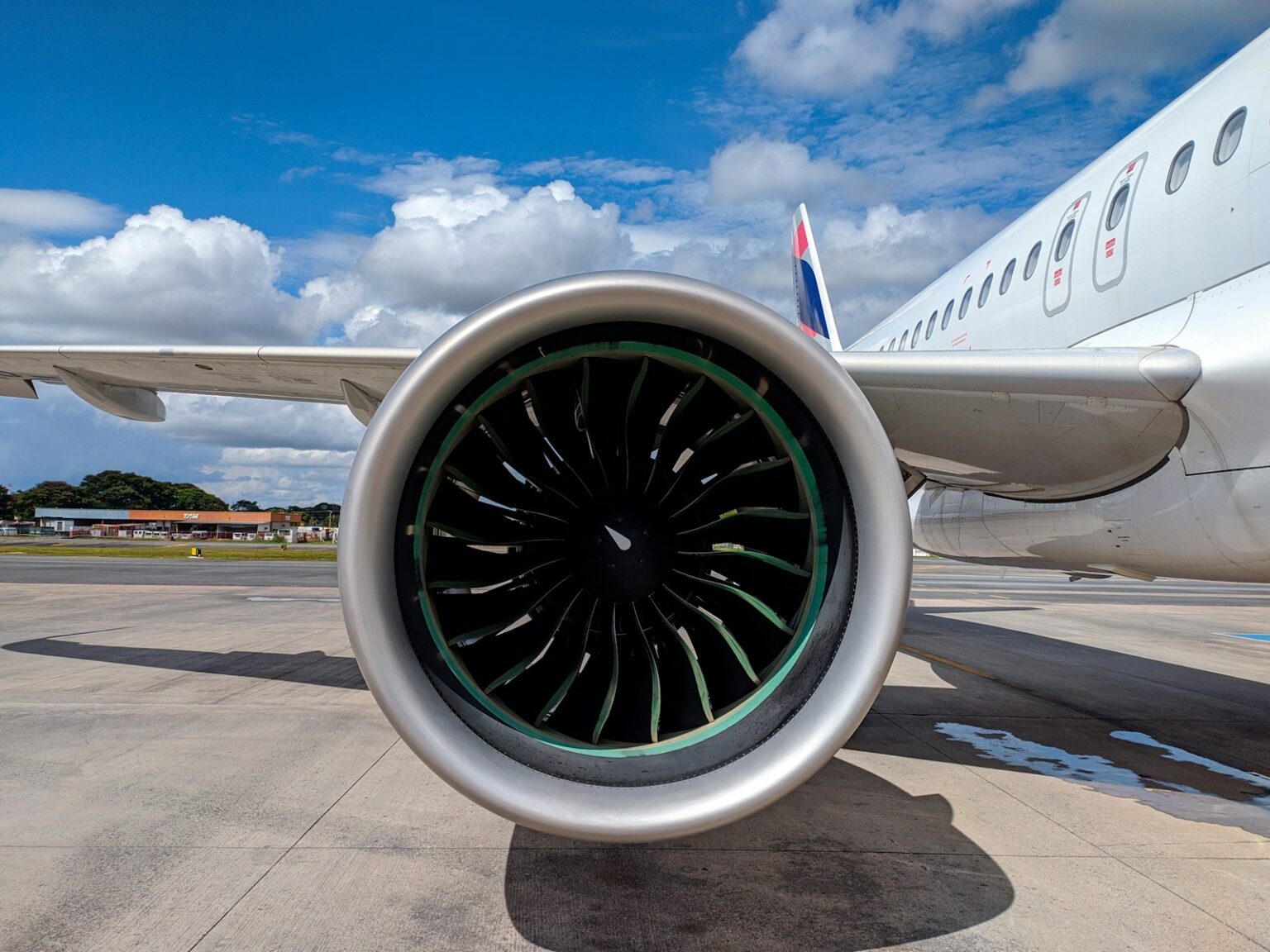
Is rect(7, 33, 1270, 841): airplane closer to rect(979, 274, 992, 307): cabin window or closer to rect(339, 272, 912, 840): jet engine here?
rect(339, 272, 912, 840): jet engine

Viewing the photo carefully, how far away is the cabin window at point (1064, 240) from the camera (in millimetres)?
4590

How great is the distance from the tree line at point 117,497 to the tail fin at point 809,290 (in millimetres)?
90690

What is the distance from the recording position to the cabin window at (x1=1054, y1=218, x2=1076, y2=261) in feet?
15.1

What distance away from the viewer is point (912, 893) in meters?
2.88

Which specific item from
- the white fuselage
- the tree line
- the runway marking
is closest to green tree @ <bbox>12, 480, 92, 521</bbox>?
the tree line

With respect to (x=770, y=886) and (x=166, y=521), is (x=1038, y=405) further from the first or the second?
(x=166, y=521)

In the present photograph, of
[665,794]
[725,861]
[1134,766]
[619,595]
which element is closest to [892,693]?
[1134,766]

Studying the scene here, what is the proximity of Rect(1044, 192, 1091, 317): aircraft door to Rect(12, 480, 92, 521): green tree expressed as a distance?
115253mm

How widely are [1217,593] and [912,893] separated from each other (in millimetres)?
24044

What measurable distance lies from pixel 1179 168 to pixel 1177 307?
2.34 feet

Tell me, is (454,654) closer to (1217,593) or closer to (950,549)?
(950,549)

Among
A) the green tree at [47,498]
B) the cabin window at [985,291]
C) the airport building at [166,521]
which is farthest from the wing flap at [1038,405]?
the green tree at [47,498]

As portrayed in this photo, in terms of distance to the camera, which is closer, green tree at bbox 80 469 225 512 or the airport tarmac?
the airport tarmac

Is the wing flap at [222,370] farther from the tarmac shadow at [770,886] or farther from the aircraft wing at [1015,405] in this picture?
the tarmac shadow at [770,886]
